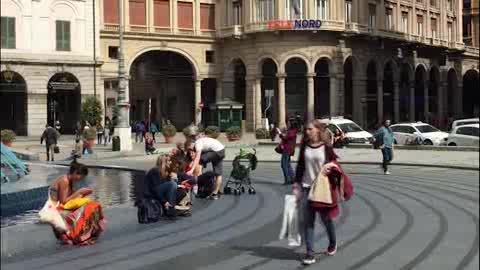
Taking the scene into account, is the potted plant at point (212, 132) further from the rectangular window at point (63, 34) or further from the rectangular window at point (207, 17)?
the rectangular window at point (207, 17)

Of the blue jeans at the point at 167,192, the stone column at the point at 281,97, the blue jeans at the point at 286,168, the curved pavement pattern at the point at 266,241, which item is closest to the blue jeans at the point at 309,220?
the curved pavement pattern at the point at 266,241

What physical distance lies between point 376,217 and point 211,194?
13.6 ft

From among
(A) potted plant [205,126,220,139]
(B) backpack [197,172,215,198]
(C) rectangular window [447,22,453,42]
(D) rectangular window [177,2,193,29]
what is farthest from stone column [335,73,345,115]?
(C) rectangular window [447,22,453,42]

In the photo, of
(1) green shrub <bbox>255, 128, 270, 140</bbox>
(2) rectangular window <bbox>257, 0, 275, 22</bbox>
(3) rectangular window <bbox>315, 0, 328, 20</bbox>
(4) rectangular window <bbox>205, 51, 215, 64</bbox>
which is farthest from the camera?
(4) rectangular window <bbox>205, 51, 215, 64</bbox>

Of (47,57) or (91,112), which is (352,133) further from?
(47,57)

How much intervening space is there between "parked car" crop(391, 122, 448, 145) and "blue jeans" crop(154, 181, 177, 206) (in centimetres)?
1917

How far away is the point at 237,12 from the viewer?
60.4 metres

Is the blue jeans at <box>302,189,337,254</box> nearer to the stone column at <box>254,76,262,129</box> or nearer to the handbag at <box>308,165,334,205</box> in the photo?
the handbag at <box>308,165,334,205</box>

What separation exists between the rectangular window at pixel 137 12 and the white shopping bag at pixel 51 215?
172 ft

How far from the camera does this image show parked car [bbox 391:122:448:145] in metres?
29.2

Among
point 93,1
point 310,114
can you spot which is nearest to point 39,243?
point 310,114

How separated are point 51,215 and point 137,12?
53276 millimetres

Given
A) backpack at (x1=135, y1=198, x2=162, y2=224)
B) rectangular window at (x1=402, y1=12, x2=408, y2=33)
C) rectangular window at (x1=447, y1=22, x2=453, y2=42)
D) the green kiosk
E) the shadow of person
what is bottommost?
the shadow of person

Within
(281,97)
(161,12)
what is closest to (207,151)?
(281,97)
